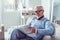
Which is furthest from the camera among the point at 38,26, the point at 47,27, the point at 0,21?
the point at 0,21

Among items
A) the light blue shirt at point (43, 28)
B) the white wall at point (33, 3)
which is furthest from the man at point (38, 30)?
the white wall at point (33, 3)

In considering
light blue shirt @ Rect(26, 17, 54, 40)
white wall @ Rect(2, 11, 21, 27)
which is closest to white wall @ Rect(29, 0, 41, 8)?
white wall @ Rect(2, 11, 21, 27)

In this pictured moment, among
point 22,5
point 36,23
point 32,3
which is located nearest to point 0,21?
point 22,5

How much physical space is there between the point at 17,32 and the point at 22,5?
2.10m

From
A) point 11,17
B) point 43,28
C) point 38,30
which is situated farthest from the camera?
point 11,17

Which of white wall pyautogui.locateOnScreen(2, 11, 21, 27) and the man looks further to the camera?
white wall pyautogui.locateOnScreen(2, 11, 21, 27)

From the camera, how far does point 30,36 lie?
1407 millimetres

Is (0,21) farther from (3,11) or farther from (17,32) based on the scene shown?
(17,32)

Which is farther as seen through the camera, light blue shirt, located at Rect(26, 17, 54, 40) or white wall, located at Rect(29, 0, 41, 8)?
white wall, located at Rect(29, 0, 41, 8)

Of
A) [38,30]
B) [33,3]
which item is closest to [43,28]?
[38,30]

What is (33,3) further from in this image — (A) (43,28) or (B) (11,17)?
(A) (43,28)

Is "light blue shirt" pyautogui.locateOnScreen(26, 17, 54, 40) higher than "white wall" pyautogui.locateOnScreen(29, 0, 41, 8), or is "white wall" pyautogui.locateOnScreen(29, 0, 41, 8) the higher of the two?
"white wall" pyautogui.locateOnScreen(29, 0, 41, 8)

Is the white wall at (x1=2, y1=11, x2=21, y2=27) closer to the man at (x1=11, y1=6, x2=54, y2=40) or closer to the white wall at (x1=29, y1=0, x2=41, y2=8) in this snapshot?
the white wall at (x1=29, y1=0, x2=41, y2=8)

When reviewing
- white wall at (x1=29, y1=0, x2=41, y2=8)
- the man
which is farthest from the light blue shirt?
white wall at (x1=29, y1=0, x2=41, y2=8)
